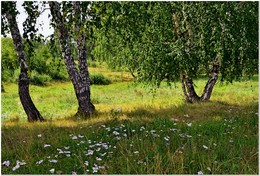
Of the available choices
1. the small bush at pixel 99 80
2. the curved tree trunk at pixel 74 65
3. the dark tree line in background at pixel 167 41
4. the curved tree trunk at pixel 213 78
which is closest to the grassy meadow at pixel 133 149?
the curved tree trunk at pixel 74 65

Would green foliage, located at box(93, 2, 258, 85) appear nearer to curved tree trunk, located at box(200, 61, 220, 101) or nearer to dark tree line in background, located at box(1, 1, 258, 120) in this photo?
dark tree line in background, located at box(1, 1, 258, 120)

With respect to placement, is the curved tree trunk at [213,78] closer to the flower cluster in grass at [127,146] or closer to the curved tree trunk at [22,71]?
the flower cluster in grass at [127,146]

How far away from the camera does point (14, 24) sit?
11.3 meters

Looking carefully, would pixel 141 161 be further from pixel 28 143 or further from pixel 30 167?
pixel 28 143

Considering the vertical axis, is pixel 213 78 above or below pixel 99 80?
above

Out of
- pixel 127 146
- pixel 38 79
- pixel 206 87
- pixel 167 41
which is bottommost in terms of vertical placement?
pixel 38 79

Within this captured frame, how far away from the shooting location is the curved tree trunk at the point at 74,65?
11.6 m

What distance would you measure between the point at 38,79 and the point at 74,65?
3425 centimetres

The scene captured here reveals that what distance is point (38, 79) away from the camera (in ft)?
148

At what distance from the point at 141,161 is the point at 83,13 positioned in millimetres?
4446

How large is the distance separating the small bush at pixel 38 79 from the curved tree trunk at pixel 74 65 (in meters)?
32.4

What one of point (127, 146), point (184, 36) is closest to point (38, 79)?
point (184, 36)

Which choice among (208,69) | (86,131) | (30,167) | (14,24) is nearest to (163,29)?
(208,69)

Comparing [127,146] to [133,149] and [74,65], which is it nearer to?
[133,149]
